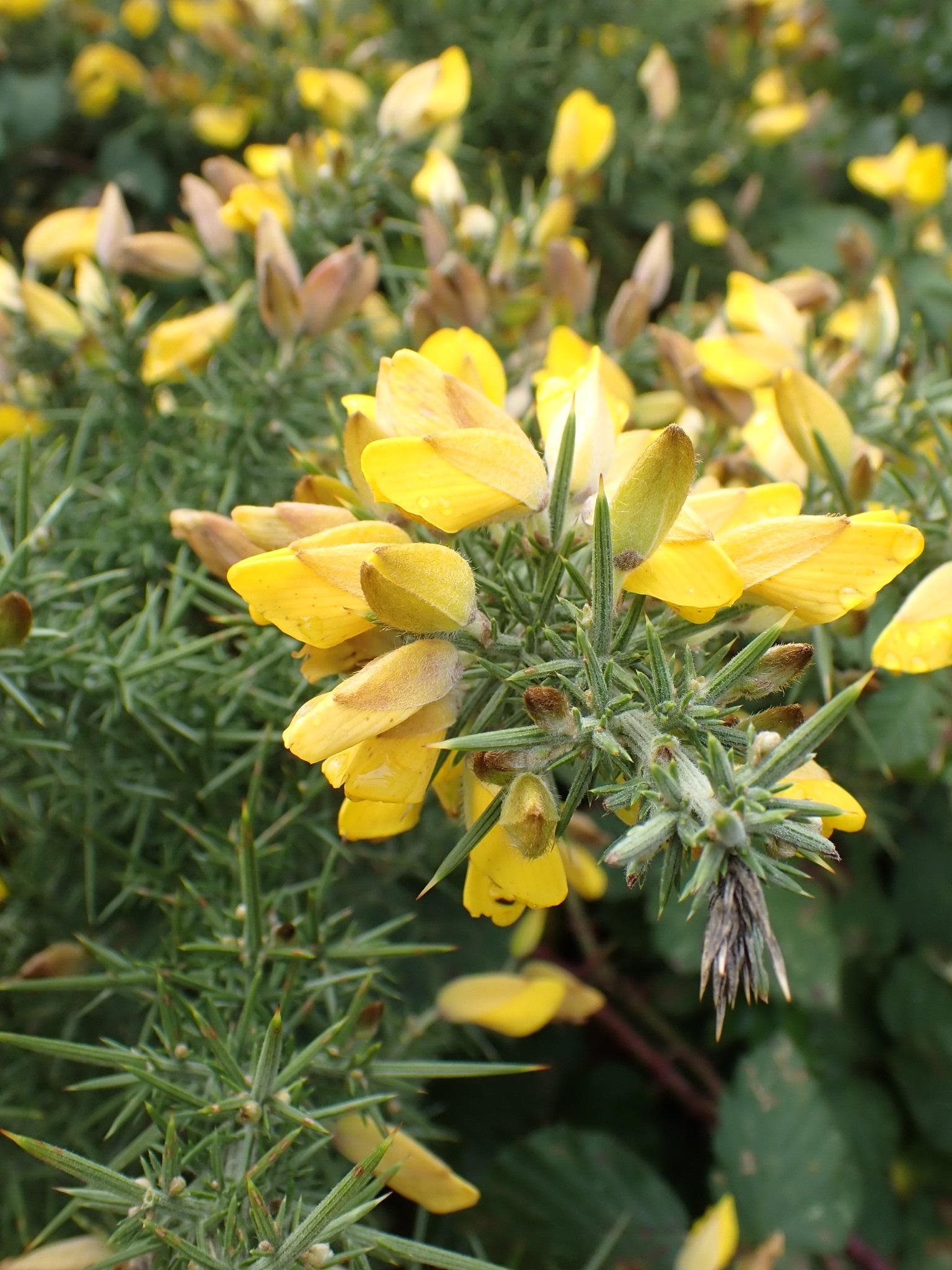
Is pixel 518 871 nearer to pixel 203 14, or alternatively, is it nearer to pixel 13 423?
pixel 13 423

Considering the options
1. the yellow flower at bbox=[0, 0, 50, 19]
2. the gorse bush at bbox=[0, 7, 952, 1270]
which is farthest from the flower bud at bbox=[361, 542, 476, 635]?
the yellow flower at bbox=[0, 0, 50, 19]

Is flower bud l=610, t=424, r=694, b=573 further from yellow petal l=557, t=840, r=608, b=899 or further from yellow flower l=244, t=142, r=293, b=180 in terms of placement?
yellow flower l=244, t=142, r=293, b=180

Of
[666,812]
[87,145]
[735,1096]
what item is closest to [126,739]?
[666,812]

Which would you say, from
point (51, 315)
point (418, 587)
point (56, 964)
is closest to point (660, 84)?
point (51, 315)

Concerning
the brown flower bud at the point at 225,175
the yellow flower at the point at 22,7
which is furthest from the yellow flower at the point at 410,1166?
the yellow flower at the point at 22,7

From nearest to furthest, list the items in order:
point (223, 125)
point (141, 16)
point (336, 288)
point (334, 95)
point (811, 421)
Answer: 1. point (811, 421)
2. point (336, 288)
3. point (334, 95)
4. point (223, 125)
5. point (141, 16)

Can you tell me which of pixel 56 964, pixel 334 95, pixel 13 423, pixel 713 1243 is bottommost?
pixel 713 1243
